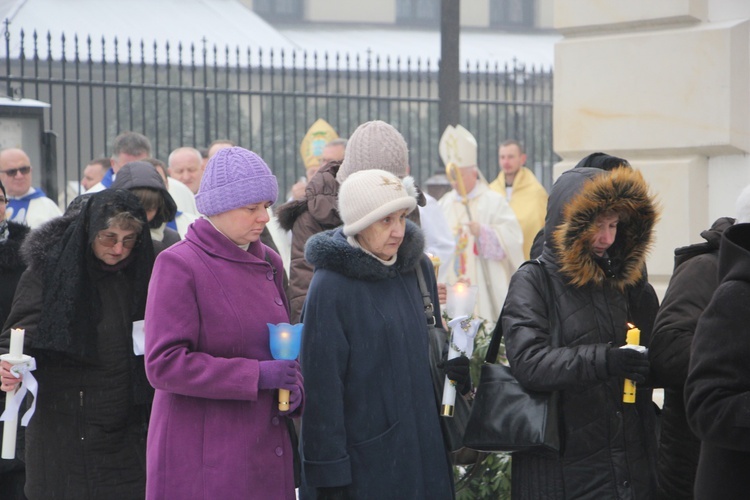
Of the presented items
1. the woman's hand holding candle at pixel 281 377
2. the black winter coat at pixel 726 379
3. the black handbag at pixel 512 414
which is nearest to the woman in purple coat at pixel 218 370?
the woman's hand holding candle at pixel 281 377

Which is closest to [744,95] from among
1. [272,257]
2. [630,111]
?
[630,111]

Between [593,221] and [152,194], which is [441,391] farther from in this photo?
[152,194]

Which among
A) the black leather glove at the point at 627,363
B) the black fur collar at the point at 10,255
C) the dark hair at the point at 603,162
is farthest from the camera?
the black fur collar at the point at 10,255

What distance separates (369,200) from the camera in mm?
4520

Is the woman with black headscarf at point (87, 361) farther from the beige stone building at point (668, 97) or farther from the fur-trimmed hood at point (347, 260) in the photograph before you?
the beige stone building at point (668, 97)

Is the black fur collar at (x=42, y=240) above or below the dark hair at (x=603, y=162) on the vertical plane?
below

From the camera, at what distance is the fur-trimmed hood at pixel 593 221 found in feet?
14.6

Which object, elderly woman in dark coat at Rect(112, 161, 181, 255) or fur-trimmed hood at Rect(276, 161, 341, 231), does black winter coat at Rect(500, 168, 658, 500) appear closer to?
fur-trimmed hood at Rect(276, 161, 341, 231)

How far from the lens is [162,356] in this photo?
13.7 feet

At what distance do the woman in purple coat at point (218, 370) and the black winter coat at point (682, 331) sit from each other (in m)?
1.25

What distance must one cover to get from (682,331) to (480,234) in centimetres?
606

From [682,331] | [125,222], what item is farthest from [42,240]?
[682,331]

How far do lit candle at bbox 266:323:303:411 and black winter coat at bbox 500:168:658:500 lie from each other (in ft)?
2.39

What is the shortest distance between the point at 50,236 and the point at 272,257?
107 cm
